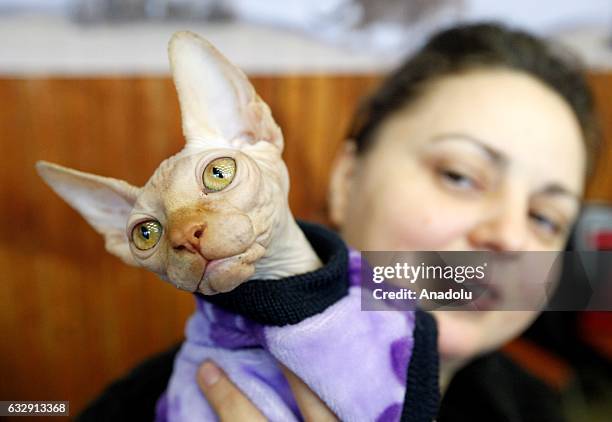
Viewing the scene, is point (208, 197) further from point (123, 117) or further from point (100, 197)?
point (123, 117)

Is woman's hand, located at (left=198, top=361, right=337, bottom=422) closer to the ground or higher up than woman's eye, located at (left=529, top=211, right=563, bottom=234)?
closer to the ground

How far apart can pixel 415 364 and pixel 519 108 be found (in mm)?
427

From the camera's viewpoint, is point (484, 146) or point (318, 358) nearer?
point (318, 358)

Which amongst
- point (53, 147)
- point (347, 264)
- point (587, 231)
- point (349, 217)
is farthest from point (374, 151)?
point (587, 231)

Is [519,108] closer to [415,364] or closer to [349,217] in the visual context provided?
[349,217]

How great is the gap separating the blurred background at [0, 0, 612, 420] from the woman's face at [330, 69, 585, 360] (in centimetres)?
45

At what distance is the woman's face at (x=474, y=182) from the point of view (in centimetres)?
68

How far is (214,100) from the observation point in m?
0.42

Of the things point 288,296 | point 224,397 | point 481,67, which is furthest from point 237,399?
point 481,67

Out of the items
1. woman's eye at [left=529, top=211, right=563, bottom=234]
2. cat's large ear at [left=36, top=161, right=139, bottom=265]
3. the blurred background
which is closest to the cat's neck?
cat's large ear at [left=36, top=161, right=139, bottom=265]

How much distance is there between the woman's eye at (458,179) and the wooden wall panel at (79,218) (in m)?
0.59

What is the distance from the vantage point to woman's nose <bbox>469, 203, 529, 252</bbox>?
672 mm

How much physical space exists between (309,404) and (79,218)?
2.99ft

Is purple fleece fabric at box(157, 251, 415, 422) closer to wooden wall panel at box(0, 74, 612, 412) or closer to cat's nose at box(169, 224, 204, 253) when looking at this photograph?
cat's nose at box(169, 224, 204, 253)
